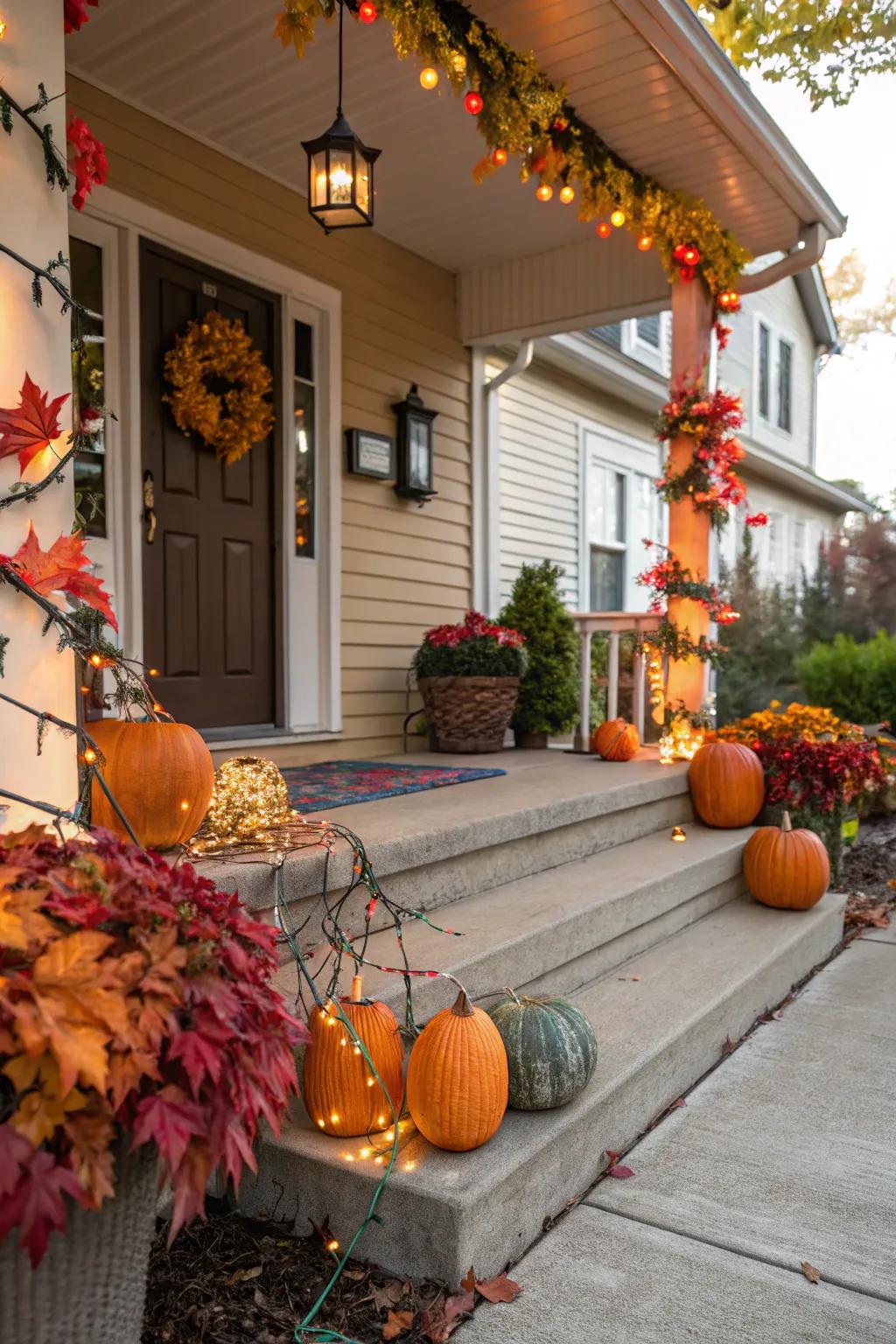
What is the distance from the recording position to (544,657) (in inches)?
229

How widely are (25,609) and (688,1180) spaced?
1.79 meters

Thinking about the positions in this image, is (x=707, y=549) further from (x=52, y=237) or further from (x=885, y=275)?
(x=885, y=275)

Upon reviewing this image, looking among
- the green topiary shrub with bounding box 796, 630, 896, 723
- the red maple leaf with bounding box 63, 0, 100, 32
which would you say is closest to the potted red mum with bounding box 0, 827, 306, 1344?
the red maple leaf with bounding box 63, 0, 100, 32

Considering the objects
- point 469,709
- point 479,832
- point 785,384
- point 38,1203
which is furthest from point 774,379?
point 38,1203

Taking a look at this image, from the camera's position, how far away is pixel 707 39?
3504mm

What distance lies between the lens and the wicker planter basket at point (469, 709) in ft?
16.9

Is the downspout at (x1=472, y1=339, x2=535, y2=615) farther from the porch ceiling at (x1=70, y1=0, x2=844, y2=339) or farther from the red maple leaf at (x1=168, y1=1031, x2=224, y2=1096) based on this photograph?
the red maple leaf at (x1=168, y1=1031, x2=224, y2=1096)

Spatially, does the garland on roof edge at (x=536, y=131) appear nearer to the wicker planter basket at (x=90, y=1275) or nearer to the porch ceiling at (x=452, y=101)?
the porch ceiling at (x=452, y=101)

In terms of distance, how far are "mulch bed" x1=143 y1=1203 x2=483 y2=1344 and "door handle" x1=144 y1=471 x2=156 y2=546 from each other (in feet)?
9.21

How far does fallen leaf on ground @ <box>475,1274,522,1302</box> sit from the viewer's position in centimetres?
169

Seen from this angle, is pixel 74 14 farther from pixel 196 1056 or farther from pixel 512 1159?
pixel 512 1159

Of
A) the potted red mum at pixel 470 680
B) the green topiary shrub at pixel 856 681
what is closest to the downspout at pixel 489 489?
the potted red mum at pixel 470 680

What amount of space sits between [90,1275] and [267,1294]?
58 centimetres

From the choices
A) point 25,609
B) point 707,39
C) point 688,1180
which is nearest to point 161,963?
point 25,609
